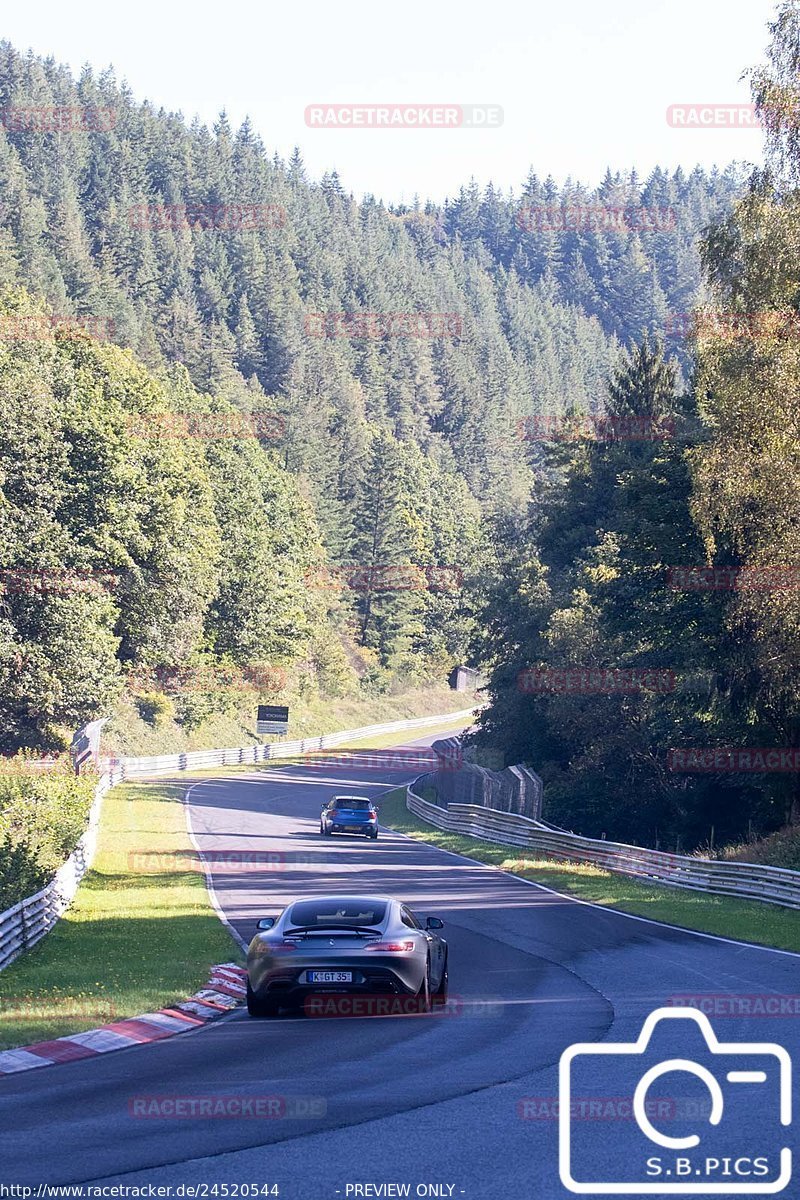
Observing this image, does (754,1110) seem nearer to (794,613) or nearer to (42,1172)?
(42,1172)

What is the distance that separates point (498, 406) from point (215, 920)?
178224 mm

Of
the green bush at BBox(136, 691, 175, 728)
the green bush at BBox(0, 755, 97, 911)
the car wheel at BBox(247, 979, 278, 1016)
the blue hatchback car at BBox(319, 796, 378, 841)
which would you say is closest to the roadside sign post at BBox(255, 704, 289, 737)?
the green bush at BBox(136, 691, 175, 728)

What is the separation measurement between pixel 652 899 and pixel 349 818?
59.6 feet

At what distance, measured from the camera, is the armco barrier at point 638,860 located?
27.7 metres

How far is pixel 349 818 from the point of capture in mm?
45688

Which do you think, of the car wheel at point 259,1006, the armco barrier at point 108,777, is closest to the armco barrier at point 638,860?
the armco barrier at point 108,777

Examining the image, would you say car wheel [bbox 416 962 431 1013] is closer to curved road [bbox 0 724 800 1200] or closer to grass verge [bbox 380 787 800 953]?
curved road [bbox 0 724 800 1200]

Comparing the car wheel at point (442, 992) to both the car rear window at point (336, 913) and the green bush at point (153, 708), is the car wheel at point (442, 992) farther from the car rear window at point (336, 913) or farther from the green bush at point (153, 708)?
the green bush at point (153, 708)

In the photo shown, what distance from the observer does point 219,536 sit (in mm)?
90375

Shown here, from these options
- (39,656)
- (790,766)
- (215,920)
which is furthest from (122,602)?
(215,920)

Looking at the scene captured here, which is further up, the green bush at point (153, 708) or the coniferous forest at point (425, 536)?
the coniferous forest at point (425, 536)

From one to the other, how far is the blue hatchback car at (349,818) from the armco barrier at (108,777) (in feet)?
24.6

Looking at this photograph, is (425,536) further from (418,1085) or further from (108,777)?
(418,1085)

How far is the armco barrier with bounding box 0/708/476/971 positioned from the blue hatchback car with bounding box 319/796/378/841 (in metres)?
7.51
